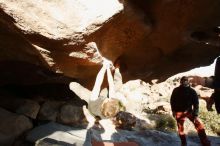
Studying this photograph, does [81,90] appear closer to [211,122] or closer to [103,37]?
[103,37]

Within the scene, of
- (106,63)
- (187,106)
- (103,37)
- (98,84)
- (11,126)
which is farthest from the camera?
(187,106)

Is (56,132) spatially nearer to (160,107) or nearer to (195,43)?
(195,43)

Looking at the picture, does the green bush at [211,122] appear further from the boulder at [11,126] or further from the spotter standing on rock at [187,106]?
the boulder at [11,126]

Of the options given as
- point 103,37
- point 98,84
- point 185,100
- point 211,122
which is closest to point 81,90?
point 98,84

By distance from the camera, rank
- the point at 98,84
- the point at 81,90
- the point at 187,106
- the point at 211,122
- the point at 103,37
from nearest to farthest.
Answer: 1. the point at 103,37
2. the point at 98,84
3. the point at 81,90
4. the point at 187,106
5. the point at 211,122

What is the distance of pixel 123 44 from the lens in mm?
A: 6383

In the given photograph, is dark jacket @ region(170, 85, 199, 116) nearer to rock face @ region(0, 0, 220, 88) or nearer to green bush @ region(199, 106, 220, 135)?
rock face @ region(0, 0, 220, 88)

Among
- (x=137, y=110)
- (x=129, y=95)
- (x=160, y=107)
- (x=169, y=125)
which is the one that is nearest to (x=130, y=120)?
(x=169, y=125)

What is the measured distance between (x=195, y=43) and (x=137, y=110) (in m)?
12.2

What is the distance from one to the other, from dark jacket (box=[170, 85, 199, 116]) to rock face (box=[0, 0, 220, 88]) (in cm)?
105

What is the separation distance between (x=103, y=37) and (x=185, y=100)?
327cm

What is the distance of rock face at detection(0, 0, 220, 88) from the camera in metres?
4.29

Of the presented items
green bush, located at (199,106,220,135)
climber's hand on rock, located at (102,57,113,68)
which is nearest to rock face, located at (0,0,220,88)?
climber's hand on rock, located at (102,57,113,68)

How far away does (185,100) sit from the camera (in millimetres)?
7492
